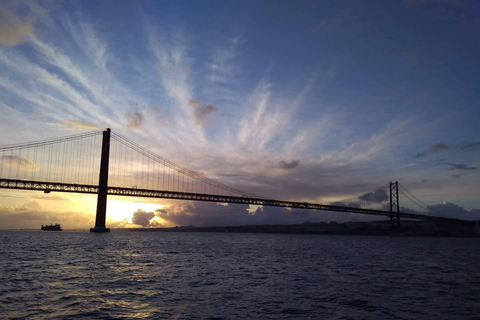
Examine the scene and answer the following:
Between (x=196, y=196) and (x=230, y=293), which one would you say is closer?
(x=230, y=293)

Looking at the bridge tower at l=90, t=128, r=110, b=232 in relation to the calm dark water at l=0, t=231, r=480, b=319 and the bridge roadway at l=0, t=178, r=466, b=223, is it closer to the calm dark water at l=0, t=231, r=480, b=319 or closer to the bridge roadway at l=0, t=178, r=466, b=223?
the bridge roadway at l=0, t=178, r=466, b=223

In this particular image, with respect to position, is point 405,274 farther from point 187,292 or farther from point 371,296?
point 187,292

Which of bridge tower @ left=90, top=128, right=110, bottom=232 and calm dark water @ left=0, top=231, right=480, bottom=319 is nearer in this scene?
calm dark water @ left=0, top=231, right=480, bottom=319

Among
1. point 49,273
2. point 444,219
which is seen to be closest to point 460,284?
point 49,273

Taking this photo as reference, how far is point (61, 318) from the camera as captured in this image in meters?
12.0

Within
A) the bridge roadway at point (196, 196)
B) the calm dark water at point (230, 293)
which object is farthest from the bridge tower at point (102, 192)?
the calm dark water at point (230, 293)

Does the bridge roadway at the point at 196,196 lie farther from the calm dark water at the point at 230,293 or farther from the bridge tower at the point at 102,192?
the calm dark water at the point at 230,293

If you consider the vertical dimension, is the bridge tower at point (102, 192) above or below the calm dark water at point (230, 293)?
above

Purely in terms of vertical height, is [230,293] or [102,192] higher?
[102,192]

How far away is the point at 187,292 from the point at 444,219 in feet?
495

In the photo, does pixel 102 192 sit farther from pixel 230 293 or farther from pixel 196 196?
pixel 230 293

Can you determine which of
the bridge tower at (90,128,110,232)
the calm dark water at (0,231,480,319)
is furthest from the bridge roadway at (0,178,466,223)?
the calm dark water at (0,231,480,319)

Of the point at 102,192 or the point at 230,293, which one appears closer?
the point at 230,293

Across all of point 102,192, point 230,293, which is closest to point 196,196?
point 102,192
